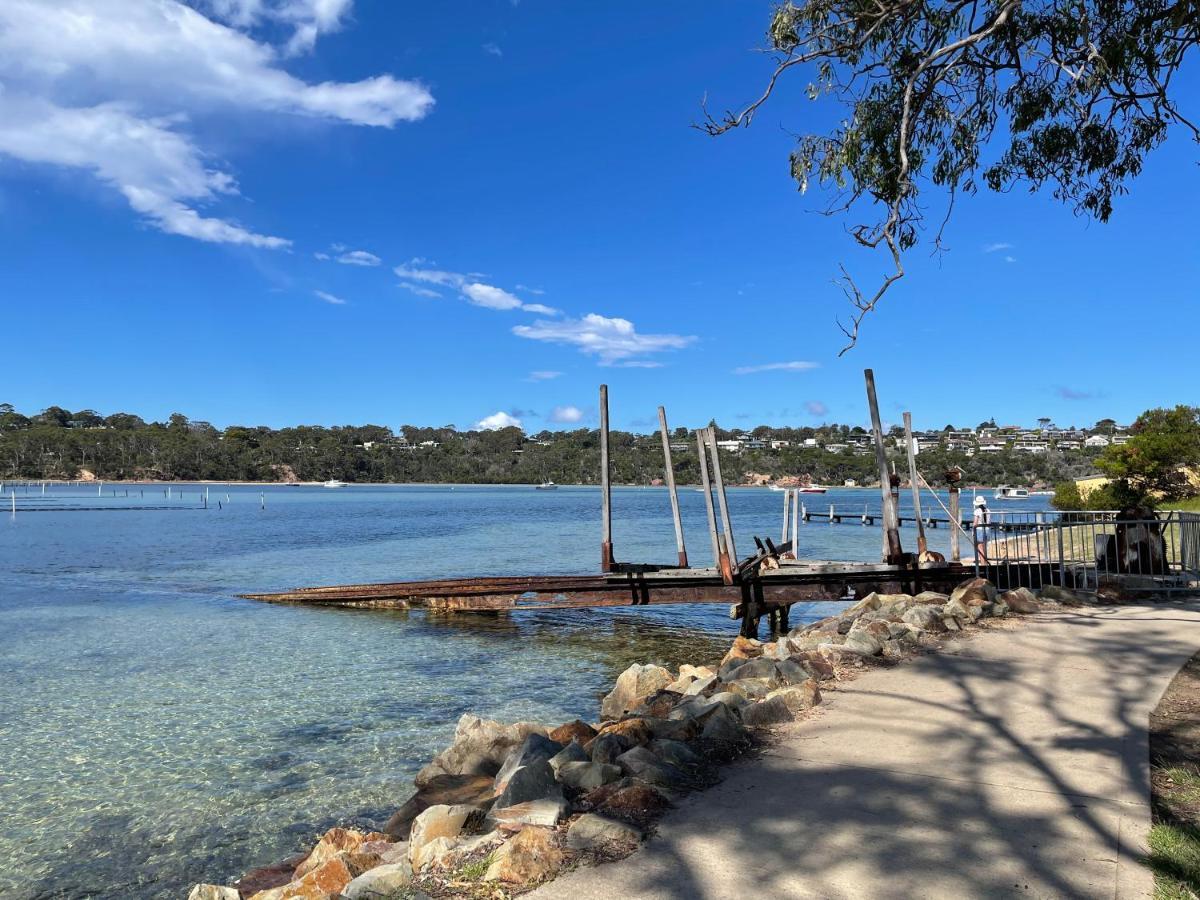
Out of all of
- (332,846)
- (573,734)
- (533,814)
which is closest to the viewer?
(533,814)

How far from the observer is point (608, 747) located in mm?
5754

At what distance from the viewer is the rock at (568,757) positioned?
18.1 feet

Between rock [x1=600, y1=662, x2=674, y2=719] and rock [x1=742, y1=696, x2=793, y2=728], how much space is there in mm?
2717

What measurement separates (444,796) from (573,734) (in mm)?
1396

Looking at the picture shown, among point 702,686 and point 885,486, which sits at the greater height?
point 885,486

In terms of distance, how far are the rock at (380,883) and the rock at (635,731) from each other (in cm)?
223

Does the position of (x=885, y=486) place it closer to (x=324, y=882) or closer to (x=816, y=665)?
(x=816, y=665)

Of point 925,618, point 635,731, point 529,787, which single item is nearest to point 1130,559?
point 925,618

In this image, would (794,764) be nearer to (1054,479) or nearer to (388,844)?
(388,844)

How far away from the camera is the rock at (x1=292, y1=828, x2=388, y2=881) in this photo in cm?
525

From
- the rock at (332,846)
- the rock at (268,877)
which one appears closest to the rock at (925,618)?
the rock at (332,846)

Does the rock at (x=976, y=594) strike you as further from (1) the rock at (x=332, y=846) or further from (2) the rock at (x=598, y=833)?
(1) the rock at (x=332, y=846)

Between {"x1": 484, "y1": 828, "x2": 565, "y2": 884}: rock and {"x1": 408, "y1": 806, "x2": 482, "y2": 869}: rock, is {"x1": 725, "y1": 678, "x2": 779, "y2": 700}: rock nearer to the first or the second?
{"x1": 408, "y1": 806, "x2": 482, "y2": 869}: rock

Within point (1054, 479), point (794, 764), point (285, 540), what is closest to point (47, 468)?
point (285, 540)
